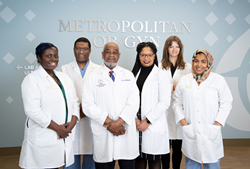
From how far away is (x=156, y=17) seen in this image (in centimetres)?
359

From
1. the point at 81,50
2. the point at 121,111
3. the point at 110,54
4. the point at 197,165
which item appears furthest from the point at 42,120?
the point at 197,165

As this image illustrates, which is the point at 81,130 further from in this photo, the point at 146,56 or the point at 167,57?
the point at 167,57

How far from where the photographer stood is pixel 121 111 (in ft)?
6.46

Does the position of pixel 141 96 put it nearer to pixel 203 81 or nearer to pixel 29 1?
pixel 203 81

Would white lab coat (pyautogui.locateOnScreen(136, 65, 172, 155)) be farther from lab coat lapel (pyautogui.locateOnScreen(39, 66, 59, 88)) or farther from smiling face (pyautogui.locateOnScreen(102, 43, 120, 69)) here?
lab coat lapel (pyautogui.locateOnScreen(39, 66, 59, 88))

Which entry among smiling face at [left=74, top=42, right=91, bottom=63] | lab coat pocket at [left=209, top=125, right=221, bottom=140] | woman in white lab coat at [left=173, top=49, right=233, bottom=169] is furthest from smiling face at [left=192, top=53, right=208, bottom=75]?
smiling face at [left=74, top=42, right=91, bottom=63]

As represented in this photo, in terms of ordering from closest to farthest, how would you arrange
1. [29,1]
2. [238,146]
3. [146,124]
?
[146,124], [29,1], [238,146]

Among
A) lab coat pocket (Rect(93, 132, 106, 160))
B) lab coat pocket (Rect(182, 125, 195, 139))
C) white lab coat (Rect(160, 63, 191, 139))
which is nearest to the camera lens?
lab coat pocket (Rect(93, 132, 106, 160))

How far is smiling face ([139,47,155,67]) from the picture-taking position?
7.04 ft

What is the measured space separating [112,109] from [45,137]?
0.67m

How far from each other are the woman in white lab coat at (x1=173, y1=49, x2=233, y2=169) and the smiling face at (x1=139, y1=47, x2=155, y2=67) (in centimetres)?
47

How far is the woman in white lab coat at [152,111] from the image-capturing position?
210 centimetres

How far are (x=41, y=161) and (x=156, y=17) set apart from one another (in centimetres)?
299

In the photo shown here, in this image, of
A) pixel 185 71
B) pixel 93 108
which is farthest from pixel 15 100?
pixel 185 71
